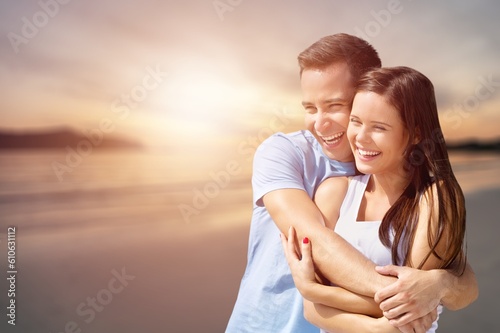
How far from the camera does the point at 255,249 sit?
1914 mm

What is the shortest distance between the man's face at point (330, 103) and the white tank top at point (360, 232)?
0.52ft

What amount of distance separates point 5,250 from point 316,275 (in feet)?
5.82

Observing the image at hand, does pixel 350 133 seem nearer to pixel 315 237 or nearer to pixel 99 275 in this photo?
pixel 315 237

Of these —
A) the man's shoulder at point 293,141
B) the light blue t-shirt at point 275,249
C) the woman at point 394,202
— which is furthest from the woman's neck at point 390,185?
the man's shoulder at point 293,141

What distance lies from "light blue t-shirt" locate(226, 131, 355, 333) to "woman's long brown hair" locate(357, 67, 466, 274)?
0.25 metres

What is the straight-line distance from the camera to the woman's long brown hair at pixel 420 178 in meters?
1.52

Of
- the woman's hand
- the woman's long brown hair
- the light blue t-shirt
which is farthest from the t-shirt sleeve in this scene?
the woman's long brown hair

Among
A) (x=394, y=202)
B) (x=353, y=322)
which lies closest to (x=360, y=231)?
(x=394, y=202)

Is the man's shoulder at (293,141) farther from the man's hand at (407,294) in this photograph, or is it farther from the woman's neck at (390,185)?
the man's hand at (407,294)

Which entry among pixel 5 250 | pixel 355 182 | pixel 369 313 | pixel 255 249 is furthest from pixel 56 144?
pixel 369 313

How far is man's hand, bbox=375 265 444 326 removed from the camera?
149 centimetres

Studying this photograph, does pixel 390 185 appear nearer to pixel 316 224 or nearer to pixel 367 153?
pixel 367 153

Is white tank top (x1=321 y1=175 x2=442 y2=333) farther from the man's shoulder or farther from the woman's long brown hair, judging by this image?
the man's shoulder

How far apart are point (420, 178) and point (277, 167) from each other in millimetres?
379
